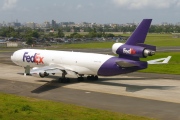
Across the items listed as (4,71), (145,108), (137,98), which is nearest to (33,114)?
(145,108)

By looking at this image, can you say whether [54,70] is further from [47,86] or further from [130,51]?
[130,51]

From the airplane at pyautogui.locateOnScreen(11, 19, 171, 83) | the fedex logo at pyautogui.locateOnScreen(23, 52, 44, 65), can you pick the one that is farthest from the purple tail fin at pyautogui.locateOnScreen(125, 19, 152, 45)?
the fedex logo at pyautogui.locateOnScreen(23, 52, 44, 65)

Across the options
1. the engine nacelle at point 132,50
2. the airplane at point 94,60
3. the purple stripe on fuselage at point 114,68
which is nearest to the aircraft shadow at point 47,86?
the airplane at point 94,60

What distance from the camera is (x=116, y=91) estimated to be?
38594 mm

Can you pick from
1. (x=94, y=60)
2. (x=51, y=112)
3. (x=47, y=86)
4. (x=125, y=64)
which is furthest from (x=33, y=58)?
(x=51, y=112)

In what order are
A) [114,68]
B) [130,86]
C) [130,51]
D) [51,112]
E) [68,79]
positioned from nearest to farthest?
[51,112]
[130,51]
[114,68]
[130,86]
[68,79]

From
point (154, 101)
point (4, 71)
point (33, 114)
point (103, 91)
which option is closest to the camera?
point (33, 114)

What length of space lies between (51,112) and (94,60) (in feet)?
57.0

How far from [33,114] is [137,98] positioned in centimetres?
1254

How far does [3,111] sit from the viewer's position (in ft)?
87.5

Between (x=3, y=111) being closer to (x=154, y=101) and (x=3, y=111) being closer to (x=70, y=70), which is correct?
(x=154, y=101)

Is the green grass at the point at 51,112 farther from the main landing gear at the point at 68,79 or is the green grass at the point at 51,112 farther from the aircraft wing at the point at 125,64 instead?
the main landing gear at the point at 68,79

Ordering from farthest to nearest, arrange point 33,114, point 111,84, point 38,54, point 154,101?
1. point 38,54
2. point 111,84
3. point 154,101
4. point 33,114

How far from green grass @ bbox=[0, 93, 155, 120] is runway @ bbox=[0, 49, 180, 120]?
6.59 ft
